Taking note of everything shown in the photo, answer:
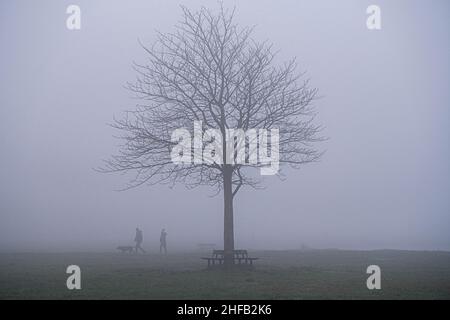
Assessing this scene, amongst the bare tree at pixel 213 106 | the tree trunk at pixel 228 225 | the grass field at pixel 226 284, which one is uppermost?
the bare tree at pixel 213 106

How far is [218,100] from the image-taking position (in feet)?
68.0

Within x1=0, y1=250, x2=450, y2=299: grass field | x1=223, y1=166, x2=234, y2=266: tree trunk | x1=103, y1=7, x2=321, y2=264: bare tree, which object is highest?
x1=103, y1=7, x2=321, y2=264: bare tree

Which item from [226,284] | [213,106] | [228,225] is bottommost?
[226,284]

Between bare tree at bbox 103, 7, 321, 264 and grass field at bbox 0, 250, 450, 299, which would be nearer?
grass field at bbox 0, 250, 450, 299

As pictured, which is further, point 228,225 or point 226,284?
point 228,225

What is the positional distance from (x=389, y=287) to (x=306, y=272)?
4488 millimetres

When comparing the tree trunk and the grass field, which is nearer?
the grass field

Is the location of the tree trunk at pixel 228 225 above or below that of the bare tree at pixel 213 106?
below

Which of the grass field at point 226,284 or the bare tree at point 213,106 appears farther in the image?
the bare tree at point 213,106

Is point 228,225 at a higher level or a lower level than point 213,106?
lower

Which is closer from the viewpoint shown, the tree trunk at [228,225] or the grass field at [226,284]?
the grass field at [226,284]

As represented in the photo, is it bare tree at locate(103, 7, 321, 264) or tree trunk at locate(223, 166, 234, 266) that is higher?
bare tree at locate(103, 7, 321, 264)
